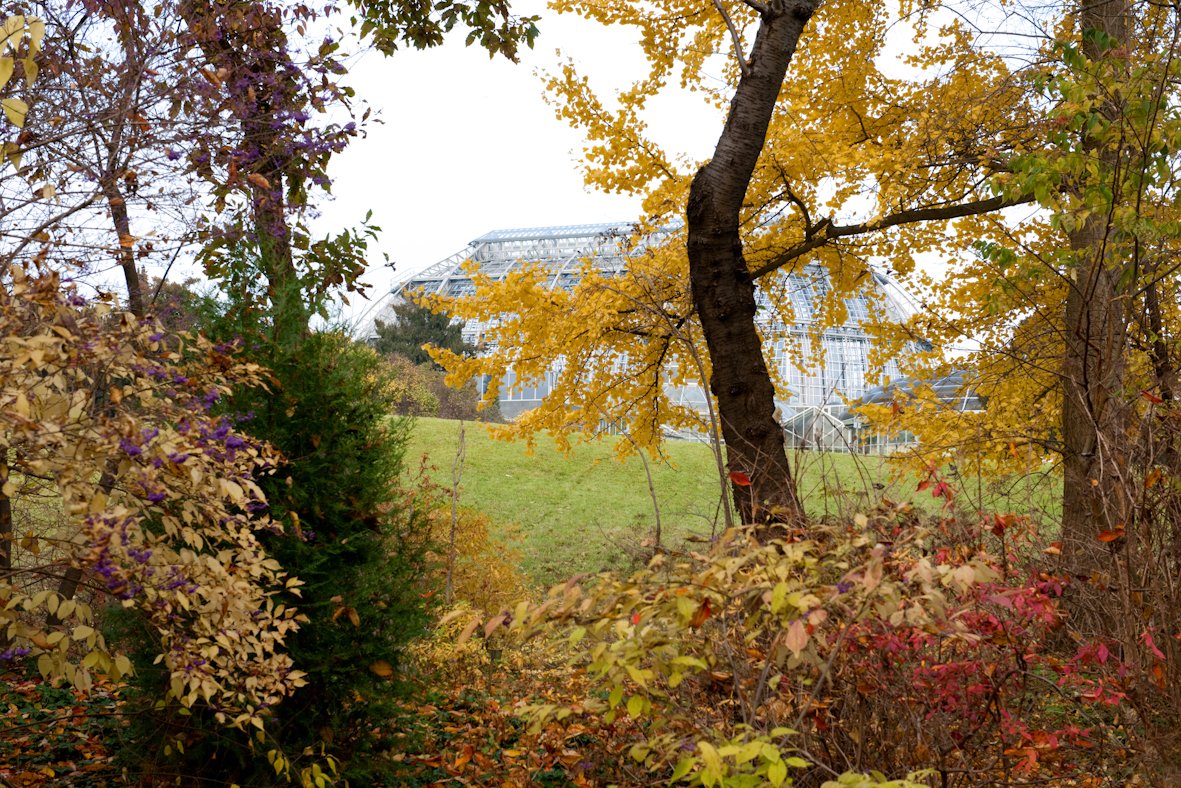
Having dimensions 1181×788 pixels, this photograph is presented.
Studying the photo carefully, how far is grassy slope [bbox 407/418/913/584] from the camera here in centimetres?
1619

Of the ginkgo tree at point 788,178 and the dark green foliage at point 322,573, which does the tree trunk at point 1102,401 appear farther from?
the dark green foliage at point 322,573

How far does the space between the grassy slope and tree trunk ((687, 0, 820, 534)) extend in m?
9.75

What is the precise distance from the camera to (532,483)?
72.4 feet

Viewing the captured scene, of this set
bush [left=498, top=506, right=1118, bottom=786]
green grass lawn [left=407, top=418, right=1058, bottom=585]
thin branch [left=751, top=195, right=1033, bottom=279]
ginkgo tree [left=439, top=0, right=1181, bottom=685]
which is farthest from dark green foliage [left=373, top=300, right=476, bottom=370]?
bush [left=498, top=506, right=1118, bottom=786]

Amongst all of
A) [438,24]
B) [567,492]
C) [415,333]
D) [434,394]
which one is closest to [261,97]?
[438,24]

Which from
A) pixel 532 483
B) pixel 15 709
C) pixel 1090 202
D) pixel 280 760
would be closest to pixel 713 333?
pixel 1090 202

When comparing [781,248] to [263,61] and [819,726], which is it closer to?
[263,61]

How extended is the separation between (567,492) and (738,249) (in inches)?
648

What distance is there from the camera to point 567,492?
21.5m

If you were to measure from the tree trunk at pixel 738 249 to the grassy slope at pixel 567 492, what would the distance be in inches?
384

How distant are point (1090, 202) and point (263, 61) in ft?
14.2

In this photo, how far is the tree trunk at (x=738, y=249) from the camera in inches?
205

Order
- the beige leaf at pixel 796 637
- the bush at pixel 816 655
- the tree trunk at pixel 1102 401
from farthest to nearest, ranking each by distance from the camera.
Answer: the tree trunk at pixel 1102 401, the bush at pixel 816 655, the beige leaf at pixel 796 637

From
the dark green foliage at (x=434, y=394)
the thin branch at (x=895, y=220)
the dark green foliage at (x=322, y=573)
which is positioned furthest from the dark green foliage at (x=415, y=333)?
the dark green foliage at (x=322, y=573)
